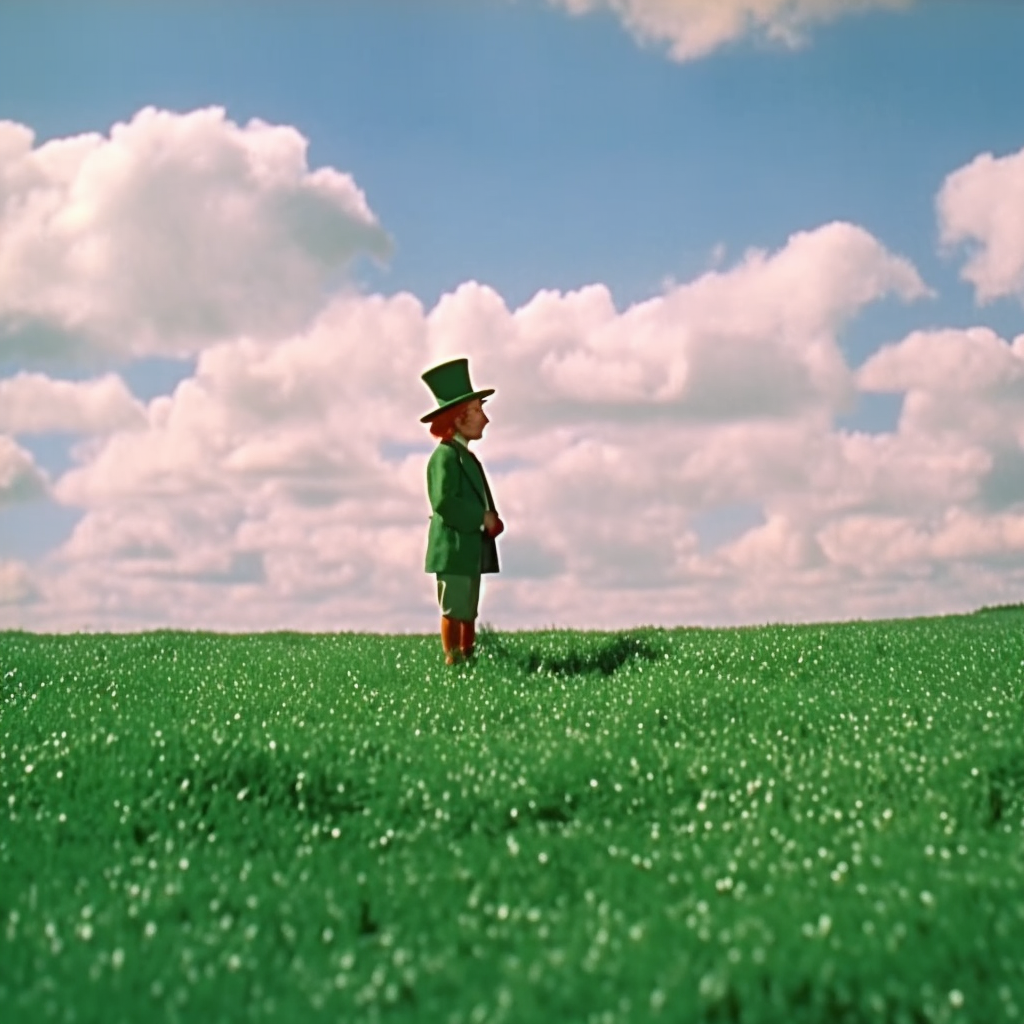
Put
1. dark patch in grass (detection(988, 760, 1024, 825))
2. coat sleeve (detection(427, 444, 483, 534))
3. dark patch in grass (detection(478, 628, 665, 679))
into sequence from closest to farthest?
1. dark patch in grass (detection(988, 760, 1024, 825))
2. coat sleeve (detection(427, 444, 483, 534))
3. dark patch in grass (detection(478, 628, 665, 679))

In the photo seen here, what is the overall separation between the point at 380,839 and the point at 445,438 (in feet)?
21.7

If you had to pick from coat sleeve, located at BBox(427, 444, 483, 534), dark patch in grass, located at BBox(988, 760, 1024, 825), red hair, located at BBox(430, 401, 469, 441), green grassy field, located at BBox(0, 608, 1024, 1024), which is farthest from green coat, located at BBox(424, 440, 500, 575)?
dark patch in grass, located at BBox(988, 760, 1024, 825)

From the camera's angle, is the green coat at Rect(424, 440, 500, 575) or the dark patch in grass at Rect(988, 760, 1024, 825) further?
the green coat at Rect(424, 440, 500, 575)

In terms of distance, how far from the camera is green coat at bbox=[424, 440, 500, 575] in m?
14.3

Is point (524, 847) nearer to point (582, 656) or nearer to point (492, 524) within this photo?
point (492, 524)

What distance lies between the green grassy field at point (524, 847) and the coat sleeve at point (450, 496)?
1620 mm

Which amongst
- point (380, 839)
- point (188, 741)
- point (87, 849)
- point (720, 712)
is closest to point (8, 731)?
point (188, 741)

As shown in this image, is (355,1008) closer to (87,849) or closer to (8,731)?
(87,849)

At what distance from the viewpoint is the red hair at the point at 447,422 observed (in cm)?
1470

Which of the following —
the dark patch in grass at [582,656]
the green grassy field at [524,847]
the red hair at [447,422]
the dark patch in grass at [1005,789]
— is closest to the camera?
the green grassy field at [524,847]

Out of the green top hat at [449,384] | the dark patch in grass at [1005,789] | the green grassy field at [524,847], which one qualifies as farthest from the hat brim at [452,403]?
the dark patch in grass at [1005,789]

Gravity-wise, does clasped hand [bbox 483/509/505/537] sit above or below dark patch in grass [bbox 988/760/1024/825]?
above

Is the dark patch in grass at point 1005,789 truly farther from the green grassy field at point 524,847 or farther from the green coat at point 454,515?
the green coat at point 454,515

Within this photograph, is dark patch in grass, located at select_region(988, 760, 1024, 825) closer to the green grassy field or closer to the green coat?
the green grassy field
